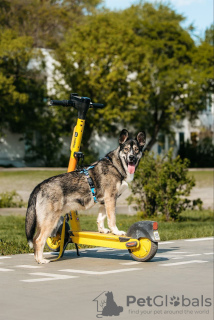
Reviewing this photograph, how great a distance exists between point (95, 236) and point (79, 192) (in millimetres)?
681

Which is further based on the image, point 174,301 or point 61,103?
point 61,103

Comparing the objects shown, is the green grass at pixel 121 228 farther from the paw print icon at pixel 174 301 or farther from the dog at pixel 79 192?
the paw print icon at pixel 174 301

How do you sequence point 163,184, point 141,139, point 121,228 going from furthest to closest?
point 163,184 → point 121,228 → point 141,139

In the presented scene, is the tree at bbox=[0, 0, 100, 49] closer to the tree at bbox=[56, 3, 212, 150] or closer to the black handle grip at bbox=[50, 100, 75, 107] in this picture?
the tree at bbox=[56, 3, 212, 150]

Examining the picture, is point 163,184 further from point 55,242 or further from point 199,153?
point 199,153

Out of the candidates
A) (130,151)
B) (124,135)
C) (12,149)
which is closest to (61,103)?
(124,135)

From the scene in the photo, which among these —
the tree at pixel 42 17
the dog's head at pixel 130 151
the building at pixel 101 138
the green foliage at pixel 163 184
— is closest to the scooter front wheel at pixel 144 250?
the dog's head at pixel 130 151

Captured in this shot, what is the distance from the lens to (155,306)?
7.27 m

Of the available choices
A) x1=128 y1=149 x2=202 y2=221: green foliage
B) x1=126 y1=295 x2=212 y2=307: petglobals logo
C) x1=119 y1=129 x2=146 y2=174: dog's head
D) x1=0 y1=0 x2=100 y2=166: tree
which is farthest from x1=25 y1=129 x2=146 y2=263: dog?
x1=0 y1=0 x2=100 y2=166: tree

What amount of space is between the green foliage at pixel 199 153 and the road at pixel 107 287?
174 feet

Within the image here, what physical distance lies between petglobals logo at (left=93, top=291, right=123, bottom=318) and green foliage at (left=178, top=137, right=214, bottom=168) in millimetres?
55993

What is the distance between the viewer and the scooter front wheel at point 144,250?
10.2 meters

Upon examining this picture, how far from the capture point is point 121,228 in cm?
1553

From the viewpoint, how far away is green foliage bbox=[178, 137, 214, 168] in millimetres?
64625
